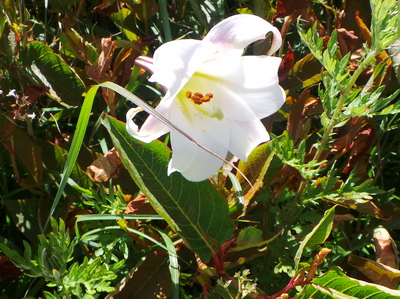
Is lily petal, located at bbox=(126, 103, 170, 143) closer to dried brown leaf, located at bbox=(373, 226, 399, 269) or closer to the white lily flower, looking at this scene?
the white lily flower

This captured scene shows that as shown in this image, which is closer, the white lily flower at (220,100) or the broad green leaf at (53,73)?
the white lily flower at (220,100)

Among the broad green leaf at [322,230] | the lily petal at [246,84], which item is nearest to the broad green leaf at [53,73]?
the lily petal at [246,84]

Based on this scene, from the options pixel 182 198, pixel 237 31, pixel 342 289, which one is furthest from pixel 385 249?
pixel 237 31

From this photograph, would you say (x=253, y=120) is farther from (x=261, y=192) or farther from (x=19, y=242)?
(x=19, y=242)

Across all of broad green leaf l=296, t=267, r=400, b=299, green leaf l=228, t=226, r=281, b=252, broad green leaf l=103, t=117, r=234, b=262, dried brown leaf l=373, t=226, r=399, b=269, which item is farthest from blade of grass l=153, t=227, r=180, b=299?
dried brown leaf l=373, t=226, r=399, b=269

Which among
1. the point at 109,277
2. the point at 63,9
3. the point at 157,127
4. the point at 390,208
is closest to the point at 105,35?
the point at 63,9

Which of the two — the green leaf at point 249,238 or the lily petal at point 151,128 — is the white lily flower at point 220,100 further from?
the green leaf at point 249,238

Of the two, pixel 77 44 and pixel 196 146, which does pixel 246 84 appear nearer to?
pixel 196 146
